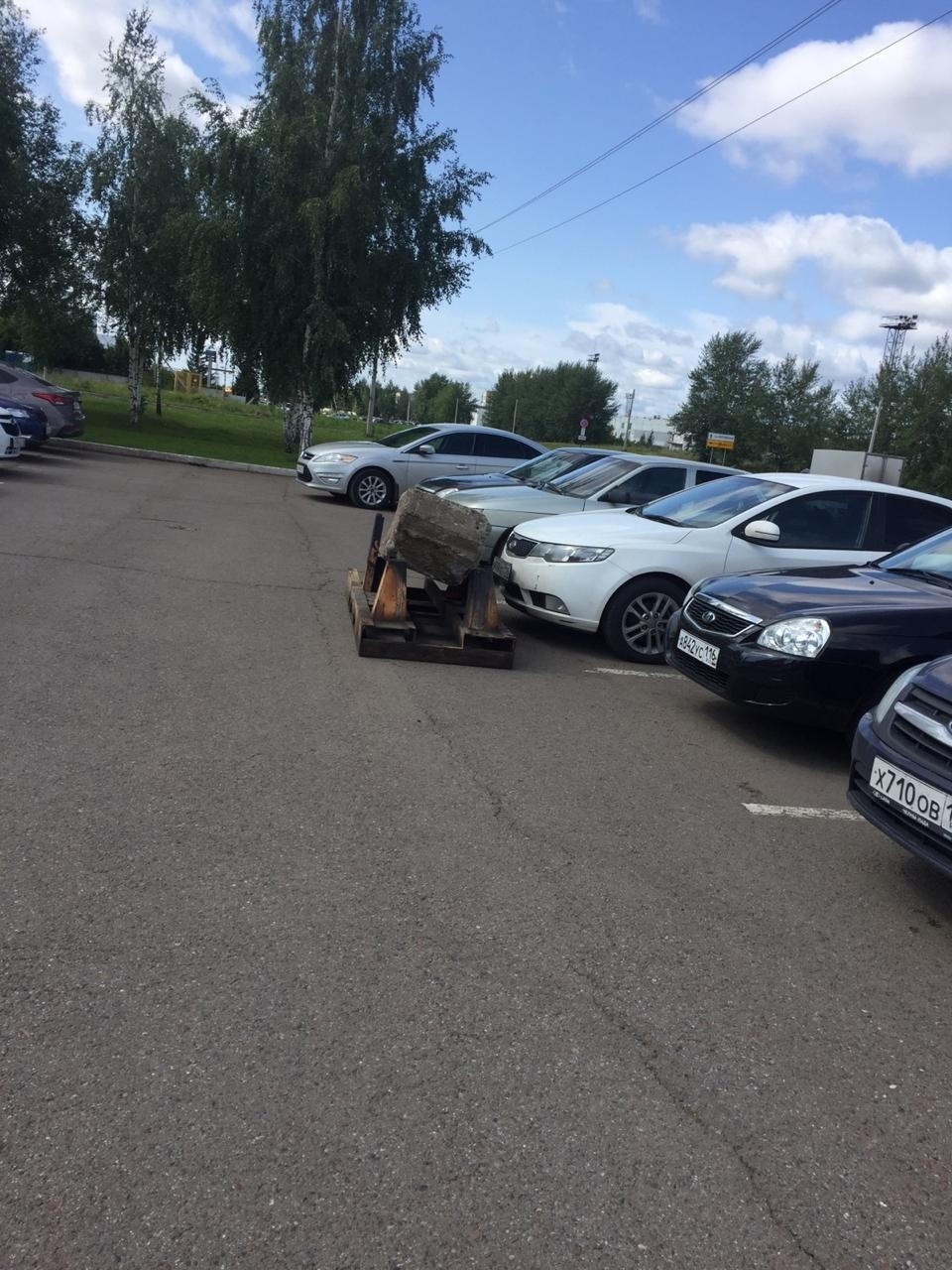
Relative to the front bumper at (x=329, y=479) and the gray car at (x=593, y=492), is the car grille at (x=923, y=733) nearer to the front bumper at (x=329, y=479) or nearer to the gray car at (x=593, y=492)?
the gray car at (x=593, y=492)

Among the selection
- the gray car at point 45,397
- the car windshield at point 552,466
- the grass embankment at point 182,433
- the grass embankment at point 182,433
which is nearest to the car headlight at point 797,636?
the car windshield at point 552,466

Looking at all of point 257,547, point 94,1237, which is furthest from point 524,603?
point 94,1237

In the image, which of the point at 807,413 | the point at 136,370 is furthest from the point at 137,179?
the point at 807,413

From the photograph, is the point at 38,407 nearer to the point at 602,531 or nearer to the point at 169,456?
the point at 169,456

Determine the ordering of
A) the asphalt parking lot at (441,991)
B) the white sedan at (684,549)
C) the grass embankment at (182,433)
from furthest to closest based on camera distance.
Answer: the grass embankment at (182,433)
the white sedan at (684,549)
the asphalt parking lot at (441,991)

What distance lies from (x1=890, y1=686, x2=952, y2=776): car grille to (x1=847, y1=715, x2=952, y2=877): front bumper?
0.03 m

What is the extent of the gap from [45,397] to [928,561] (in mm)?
18822

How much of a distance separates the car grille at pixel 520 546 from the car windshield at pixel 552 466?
3628 mm

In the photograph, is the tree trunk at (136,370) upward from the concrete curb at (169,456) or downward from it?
upward

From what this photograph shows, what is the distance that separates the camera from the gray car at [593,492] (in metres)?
10.9

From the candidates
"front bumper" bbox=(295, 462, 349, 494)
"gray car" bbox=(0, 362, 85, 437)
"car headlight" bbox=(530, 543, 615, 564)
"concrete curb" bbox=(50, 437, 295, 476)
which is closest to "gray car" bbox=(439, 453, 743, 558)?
"car headlight" bbox=(530, 543, 615, 564)

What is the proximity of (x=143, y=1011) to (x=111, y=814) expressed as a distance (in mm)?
1403

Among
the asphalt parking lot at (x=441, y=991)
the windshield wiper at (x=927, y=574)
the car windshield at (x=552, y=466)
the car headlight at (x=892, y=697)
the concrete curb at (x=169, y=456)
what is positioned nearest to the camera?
the asphalt parking lot at (x=441, y=991)

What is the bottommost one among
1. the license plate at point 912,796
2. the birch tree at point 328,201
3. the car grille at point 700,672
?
the car grille at point 700,672
